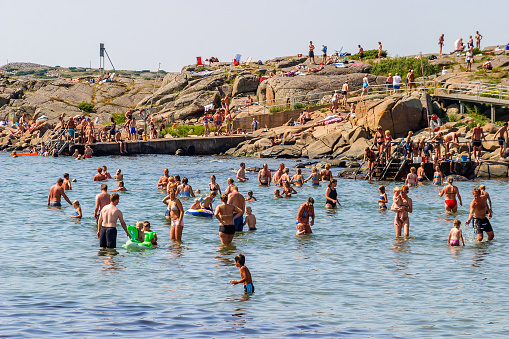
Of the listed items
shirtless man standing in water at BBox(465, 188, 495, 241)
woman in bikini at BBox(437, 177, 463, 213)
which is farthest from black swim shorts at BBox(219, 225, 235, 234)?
woman in bikini at BBox(437, 177, 463, 213)

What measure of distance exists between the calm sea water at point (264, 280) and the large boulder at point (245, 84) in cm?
3802

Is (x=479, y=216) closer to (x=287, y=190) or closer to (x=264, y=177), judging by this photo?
(x=287, y=190)

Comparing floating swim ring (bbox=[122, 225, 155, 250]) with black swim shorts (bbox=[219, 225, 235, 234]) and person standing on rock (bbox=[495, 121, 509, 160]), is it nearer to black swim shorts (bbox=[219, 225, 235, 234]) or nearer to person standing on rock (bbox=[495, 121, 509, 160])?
black swim shorts (bbox=[219, 225, 235, 234])

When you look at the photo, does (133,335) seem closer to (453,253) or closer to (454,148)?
(453,253)

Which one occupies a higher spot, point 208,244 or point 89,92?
point 89,92

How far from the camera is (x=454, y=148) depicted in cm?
3706

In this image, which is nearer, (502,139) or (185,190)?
(185,190)

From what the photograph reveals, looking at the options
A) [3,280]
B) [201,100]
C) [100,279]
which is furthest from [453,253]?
[201,100]

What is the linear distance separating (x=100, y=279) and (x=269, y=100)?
4069cm

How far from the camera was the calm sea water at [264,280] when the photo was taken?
11570 millimetres

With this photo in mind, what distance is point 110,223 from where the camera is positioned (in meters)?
15.9

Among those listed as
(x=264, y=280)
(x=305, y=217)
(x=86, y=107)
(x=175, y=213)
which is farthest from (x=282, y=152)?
(x=86, y=107)

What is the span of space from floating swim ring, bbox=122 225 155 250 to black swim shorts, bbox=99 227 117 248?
0.92 metres

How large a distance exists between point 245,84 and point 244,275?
49.9 m
